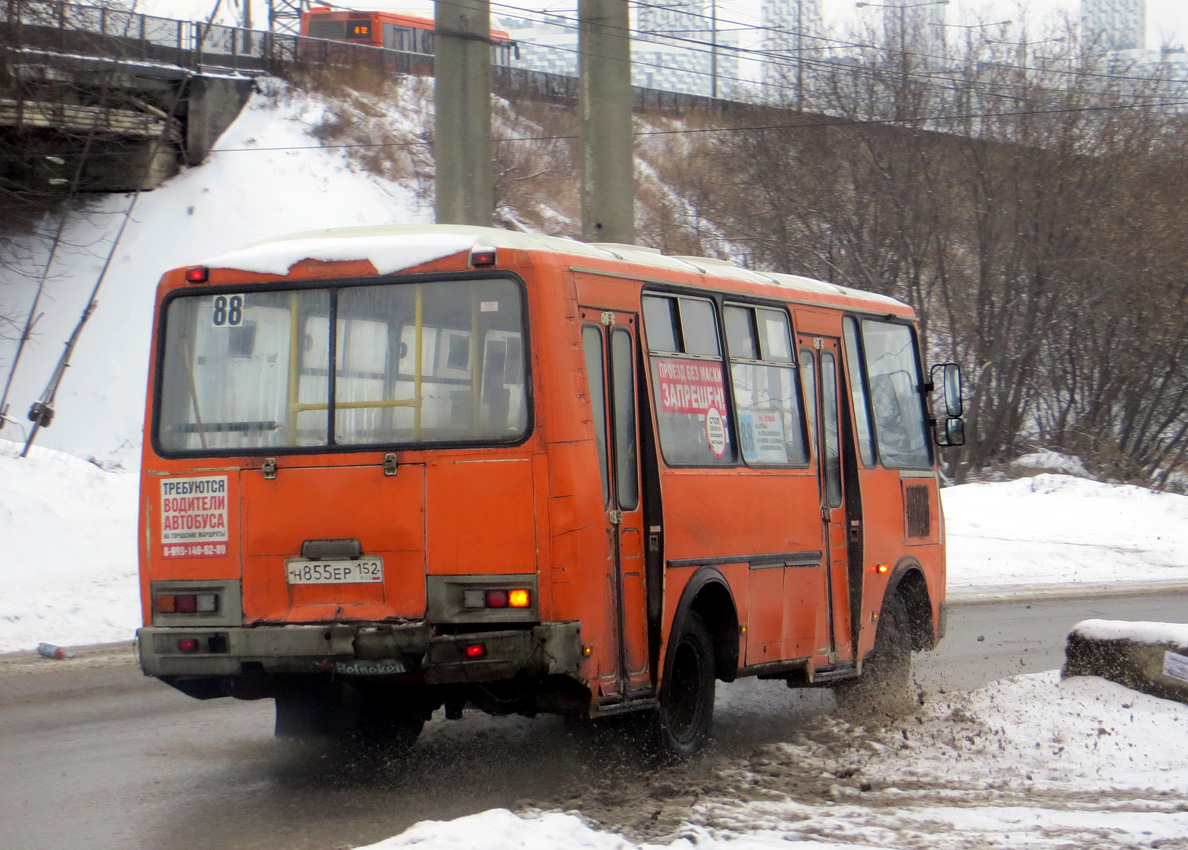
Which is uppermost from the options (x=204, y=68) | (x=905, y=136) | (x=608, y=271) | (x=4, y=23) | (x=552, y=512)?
(x=204, y=68)

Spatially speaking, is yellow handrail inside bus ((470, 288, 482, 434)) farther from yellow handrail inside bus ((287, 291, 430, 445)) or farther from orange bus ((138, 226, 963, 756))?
yellow handrail inside bus ((287, 291, 430, 445))

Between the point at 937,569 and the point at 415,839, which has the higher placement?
the point at 937,569

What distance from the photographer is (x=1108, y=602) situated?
16.5 metres

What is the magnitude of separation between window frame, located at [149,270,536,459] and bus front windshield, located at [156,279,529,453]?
2 cm

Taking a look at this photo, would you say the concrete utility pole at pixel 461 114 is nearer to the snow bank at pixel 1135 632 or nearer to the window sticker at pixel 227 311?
the window sticker at pixel 227 311

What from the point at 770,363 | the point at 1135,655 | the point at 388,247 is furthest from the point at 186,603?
the point at 1135,655

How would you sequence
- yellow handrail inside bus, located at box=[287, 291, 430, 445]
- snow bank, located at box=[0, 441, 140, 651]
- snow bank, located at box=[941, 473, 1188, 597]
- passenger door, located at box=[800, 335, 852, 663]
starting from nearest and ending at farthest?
yellow handrail inside bus, located at box=[287, 291, 430, 445] → passenger door, located at box=[800, 335, 852, 663] → snow bank, located at box=[0, 441, 140, 651] → snow bank, located at box=[941, 473, 1188, 597]

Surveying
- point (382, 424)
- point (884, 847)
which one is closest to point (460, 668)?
point (382, 424)

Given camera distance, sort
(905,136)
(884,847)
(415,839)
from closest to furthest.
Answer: (415,839), (884,847), (905,136)

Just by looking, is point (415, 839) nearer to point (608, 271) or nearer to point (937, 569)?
point (608, 271)

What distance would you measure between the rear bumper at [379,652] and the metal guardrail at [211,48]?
12226mm

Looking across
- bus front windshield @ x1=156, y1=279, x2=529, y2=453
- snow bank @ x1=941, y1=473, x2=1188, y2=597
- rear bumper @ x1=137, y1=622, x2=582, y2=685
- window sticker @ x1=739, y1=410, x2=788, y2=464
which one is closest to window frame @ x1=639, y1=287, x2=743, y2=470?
window sticker @ x1=739, y1=410, x2=788, y2=464

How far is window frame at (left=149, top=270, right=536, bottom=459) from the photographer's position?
6.41m

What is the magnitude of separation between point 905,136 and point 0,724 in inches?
953
